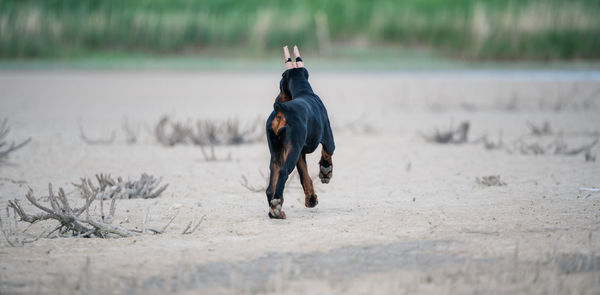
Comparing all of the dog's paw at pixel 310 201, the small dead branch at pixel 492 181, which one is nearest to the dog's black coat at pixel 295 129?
the dog's paw at pixel 310 201

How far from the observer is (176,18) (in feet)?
86.8

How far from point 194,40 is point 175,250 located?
2226cm

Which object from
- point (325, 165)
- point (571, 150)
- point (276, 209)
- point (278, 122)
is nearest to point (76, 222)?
point (276, 209)

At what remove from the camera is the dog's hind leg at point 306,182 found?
17.7 ft

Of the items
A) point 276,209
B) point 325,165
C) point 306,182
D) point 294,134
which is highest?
point 294,134

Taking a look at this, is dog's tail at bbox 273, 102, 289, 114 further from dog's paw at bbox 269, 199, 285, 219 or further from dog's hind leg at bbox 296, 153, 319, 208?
dog's paw at bbox 269, 199, 285, 219

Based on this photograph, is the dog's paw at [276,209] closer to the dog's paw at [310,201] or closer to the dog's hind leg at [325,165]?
the dog's paw at [310,201]

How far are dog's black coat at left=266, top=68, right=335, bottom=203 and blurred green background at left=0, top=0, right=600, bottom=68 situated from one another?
19231 millimetres

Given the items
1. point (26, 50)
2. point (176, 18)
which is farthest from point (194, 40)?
point (26, 50)

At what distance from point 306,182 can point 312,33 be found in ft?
69.2

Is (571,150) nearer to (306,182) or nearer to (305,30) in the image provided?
(306,182)

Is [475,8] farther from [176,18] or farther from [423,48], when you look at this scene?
[176,18]

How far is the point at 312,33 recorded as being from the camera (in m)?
26.2

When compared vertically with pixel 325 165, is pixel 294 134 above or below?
above
